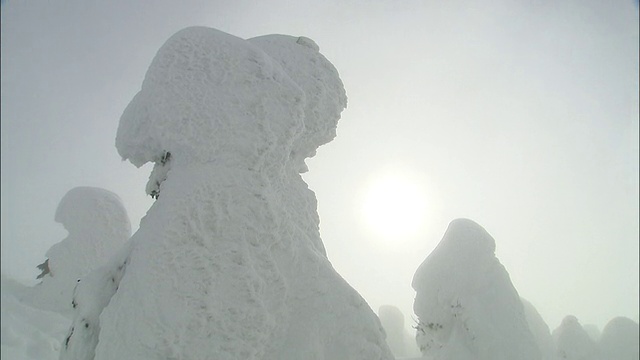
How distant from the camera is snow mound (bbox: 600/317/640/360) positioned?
16656 mm

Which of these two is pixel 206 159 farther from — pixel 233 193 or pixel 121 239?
pixel 121 239

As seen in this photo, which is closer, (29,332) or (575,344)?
(29,332)

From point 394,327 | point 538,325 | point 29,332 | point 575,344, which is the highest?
point 538,325

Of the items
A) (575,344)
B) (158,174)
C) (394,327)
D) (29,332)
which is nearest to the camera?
(158,174)

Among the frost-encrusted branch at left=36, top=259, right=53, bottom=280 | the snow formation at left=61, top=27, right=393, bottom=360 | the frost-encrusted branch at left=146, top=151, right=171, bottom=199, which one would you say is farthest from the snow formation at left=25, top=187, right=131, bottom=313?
the snow formation at left=61, top=27, right=393, bottom=360

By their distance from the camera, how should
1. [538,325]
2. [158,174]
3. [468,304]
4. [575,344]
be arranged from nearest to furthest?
1. [158,174]
2. [468,304]
3. [575,344]
4. [538,325]

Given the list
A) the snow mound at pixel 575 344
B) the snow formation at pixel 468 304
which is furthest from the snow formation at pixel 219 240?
the snow mound at pixel 575 344

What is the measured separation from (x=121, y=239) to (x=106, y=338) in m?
10.4

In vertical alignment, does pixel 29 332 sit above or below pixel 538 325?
below

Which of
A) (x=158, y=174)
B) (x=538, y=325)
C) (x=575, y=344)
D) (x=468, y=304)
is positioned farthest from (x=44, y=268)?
(x=538, y=325)

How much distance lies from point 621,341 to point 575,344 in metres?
2.72

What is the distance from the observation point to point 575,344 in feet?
53.1

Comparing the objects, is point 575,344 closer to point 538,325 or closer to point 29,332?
point 538,325

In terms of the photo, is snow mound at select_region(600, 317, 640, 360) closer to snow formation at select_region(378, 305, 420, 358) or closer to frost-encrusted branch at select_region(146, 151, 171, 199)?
snow formation at select_region(378, 305, 420, 358)
